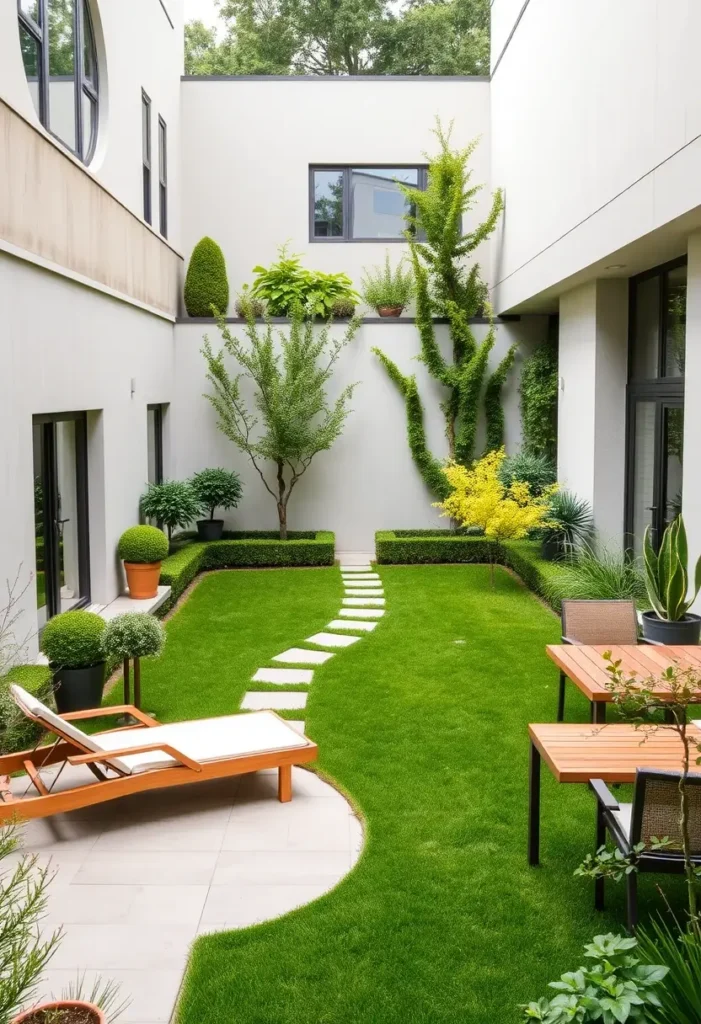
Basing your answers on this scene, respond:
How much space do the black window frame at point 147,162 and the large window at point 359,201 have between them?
11.6ft

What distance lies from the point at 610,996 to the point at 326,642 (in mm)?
6594

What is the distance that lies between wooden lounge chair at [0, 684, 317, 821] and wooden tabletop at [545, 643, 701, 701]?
1.68 m

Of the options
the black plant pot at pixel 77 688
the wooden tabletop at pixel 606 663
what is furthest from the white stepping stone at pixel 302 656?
the wooden tabletop at pixel 606 663

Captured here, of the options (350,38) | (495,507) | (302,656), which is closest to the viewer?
(302,656)

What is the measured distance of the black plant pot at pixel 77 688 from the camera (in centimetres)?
691

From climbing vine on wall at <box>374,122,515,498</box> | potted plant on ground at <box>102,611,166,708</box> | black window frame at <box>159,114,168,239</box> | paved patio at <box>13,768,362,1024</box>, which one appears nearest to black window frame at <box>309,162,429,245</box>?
climbing vine on wall at <box>374,122,515,498</box>

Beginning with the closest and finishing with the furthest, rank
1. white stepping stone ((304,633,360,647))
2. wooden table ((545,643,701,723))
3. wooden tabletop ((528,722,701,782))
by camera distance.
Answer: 1. wooden tabletop ((528,722,701,782))
2. wooden table ((545,643,701,723))
3. white stepping stone ((304,633,360,647))

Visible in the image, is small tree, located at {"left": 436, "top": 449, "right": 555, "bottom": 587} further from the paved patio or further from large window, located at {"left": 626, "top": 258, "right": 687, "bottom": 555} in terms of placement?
the paved patio

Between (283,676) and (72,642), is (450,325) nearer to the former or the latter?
(283,676)

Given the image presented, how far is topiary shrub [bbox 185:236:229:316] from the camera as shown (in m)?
15.2

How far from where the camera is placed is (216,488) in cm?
1448

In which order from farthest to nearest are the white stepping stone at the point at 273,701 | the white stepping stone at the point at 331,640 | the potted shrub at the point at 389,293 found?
the potted shrub at the point at 389,293
the white stepping stone at the point at 331,640
the white stepping stone at the point at 273,701

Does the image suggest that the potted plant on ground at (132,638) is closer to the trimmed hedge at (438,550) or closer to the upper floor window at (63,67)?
the upper floor window at (63,67)

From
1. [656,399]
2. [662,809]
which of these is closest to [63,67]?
[656,399]
